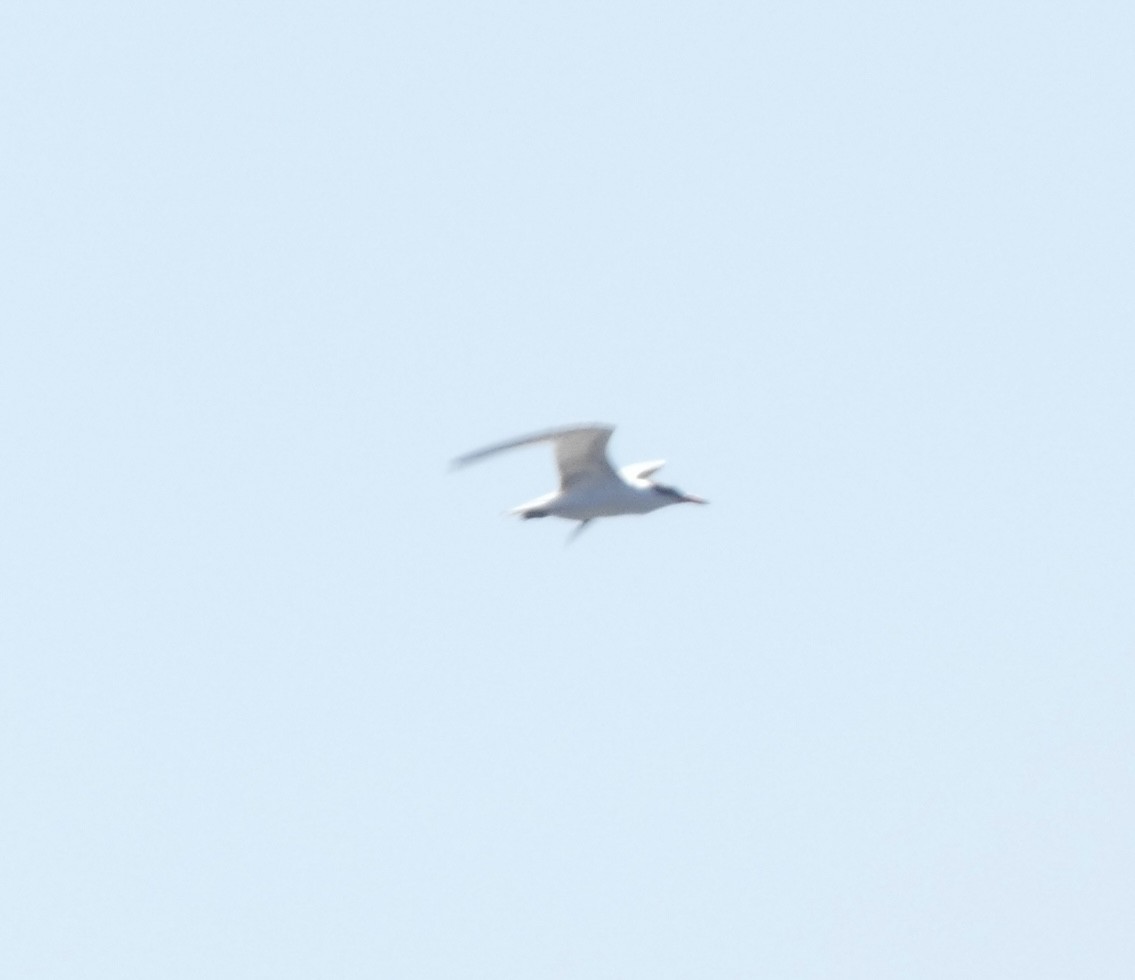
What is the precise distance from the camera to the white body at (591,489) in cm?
7256

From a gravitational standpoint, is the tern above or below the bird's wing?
below

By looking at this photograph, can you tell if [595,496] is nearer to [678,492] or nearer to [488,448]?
[678,492]

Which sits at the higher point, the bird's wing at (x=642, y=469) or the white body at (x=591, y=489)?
the bird's wing at (x=642, y=469)

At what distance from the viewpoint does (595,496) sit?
7419 centimetres

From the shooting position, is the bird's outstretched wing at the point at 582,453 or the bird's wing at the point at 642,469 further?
the bird's wing at the point at 642,469

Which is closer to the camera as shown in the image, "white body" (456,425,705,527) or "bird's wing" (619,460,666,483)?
"white body" (456,425,705,527)

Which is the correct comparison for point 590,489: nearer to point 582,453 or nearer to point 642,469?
point 582,453

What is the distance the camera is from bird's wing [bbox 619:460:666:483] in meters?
82.8

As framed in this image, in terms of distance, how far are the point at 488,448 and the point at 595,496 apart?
35.8ft

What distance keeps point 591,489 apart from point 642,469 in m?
9.79

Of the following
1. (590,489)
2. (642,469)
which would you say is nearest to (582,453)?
(590,489)

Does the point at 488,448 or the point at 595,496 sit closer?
the point at 488,448

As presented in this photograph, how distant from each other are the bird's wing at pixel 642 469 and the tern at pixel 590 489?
Result: 5.49m

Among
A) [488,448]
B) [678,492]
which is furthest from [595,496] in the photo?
[488,448]
